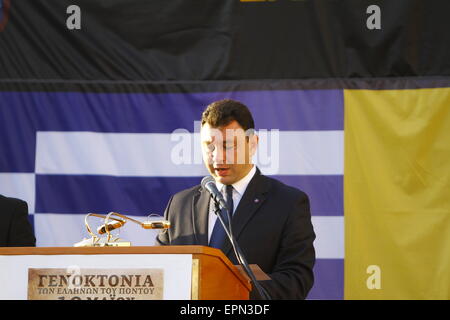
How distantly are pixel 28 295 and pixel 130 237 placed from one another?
7.35 ft

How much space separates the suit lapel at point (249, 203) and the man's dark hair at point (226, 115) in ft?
0.70

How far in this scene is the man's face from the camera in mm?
2637

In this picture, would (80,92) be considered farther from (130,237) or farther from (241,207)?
(241,207)

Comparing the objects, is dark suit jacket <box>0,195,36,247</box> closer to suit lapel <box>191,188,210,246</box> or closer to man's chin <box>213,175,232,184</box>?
suit lapel <box>191,188,210,246</box>

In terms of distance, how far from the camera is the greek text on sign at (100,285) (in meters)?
1.81

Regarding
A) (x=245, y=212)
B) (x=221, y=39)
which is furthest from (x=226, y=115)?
(x=221, y=39)

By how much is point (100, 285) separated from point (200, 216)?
943mm

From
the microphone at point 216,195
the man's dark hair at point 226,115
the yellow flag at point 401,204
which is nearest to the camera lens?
the microphone at point 216,195

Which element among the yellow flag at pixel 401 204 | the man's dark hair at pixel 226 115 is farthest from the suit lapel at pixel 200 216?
the yellow flag at pixel 401 204

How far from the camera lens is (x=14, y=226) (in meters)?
3.10

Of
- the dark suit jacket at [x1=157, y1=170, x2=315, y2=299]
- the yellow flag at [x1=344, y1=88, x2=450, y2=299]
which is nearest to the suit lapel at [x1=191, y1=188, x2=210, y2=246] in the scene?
the dark suit jacket at [x1=157, y1=170, x2=315, y2=299]

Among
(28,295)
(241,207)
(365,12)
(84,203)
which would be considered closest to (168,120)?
(84,203)

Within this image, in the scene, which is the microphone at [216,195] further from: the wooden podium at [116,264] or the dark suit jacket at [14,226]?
the dark suit jacket at [14,226]

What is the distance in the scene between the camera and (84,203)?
4094 millimetres
